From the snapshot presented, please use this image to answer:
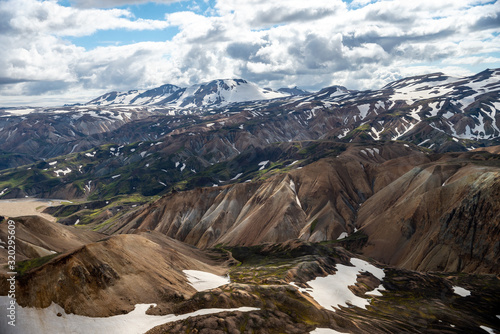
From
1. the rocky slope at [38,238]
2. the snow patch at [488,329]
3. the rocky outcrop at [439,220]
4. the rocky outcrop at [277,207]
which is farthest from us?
the rocky outcrop at [277,207]

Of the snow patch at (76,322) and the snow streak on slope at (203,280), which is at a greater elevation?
the snow patch at (76,322)

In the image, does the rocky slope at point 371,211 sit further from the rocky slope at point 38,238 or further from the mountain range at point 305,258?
the rocky slope at point 38,238

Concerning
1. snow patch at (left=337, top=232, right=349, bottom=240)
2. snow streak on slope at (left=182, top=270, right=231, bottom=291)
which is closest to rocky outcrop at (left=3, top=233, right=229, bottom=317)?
snow streak on slope at (left=182, top=270, right=231, bottom=291)

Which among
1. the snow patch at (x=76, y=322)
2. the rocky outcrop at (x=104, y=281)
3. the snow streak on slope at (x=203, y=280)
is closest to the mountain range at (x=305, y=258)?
the rocky outcrop at (x=104, y=281)

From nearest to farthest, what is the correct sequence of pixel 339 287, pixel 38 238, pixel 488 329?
pixel 488 329 → pixel 339 287 → pixel 38 238

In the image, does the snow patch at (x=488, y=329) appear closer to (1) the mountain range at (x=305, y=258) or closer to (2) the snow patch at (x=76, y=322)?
(1) the mountain range at (x=305, y=258)

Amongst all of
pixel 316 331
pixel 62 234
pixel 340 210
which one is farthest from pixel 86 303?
pixel 340 210

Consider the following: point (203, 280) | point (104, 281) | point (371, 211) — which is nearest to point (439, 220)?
point (371, 211)

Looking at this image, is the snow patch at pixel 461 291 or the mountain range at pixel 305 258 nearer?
the mountain range at pixel 305 258

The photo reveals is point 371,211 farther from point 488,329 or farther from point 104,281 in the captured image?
point 104,281

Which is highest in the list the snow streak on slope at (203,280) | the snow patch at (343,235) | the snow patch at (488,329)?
the snow streak on slope at (203,280)

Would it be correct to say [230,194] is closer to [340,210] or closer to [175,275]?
[340,210]

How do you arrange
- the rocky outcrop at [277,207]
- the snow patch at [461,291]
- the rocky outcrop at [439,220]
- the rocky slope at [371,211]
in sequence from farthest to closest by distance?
the rocky outcrop at [277,207]
the rocky slope at [371,211]
the rocky outcrop at [439,220]
the snow patch at [461,291]
